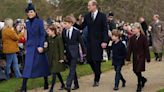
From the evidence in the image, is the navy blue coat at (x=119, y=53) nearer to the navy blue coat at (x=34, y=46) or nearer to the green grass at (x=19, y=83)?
the navy blue coat at (x=34, y=46)

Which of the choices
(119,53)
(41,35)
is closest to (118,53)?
(119,53)

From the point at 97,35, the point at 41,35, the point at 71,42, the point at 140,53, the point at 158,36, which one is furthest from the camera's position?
the point at 158,36

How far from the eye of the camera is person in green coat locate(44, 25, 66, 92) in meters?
11.9

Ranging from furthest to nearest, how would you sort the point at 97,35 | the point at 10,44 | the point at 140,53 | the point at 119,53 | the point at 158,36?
the point at 158,36, the point at 10,44, the point at 97,35, the point at 119,53, the point at 140,53

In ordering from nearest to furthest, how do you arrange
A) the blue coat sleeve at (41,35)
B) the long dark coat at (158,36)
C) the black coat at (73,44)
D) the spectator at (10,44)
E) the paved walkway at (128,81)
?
the blue coat sleeve at (41,35) < the black coat at (73,44) < the paved walkway at (128,81) < the spectator at (10,44) < the long dark coat at (158,36)

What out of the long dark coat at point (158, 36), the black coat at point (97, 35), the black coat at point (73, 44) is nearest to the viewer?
the black coat at point (73, 44)

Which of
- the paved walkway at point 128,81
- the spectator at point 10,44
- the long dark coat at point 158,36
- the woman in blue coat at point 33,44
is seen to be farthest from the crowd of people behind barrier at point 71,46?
the long dark coat at point 158,36

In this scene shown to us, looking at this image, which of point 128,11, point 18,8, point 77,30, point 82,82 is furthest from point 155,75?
point 18,8

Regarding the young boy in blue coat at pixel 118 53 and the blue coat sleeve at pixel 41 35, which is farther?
the young boy in blue coat at pixel 118 53

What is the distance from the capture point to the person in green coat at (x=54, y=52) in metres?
11.9

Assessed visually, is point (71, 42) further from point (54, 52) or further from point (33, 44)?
point (33, 44)

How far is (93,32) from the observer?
1267cm

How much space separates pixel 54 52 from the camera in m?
11.9

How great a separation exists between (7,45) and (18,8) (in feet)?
122
